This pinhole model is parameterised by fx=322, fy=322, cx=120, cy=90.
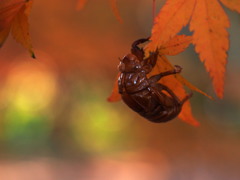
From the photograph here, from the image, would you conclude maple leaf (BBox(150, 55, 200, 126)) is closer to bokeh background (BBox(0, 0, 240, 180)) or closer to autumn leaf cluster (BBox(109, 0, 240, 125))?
autumn leaf cluster (BBox(109, 0, 240, 125))

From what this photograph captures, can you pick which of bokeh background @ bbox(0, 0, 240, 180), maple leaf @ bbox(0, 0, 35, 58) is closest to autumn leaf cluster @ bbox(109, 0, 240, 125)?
maple leaf @ bbox(0, 0, 35, 58)

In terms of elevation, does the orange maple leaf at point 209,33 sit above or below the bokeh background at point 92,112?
above

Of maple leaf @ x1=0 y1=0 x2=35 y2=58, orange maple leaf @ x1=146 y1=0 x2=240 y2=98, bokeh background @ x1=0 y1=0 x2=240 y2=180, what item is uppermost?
maple leaf @ x1=0 y1=0 x2=35 y2=58

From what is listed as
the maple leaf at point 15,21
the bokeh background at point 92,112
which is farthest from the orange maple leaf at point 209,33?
the bokeh background at point 92,112

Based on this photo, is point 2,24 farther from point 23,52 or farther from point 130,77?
point 23,52

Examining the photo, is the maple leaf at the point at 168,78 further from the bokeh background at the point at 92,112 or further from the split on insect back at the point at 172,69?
the bokeh background at the point at 92,112

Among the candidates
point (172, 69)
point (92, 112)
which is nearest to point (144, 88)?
point (172, 69)

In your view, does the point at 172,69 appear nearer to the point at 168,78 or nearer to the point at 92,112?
the point at 168,78
